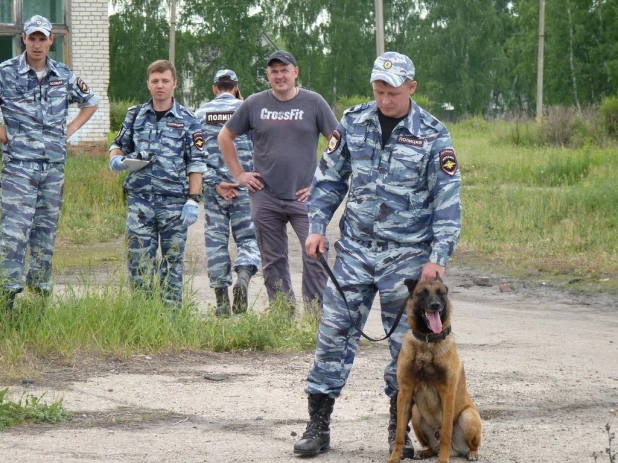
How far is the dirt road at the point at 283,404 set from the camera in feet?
17.6

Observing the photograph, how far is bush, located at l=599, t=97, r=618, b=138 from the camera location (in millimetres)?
27862

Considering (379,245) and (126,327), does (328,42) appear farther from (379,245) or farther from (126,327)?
(379,245)

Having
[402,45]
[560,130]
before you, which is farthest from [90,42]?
[402,45]

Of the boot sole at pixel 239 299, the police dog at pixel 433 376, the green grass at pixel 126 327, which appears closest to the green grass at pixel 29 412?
the green grass at pixel 126 327

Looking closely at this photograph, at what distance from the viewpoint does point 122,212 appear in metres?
16.0

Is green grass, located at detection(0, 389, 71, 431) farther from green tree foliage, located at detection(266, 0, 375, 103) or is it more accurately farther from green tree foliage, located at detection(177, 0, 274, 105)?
green tree foliage, located at detection(266, 0, 375, 103)

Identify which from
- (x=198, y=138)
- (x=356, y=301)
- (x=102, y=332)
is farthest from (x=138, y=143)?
(x=356, y=301)

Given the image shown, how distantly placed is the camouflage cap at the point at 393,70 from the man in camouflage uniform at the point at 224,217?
13.1 feet

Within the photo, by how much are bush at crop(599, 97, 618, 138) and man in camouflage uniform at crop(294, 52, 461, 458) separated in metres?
23.6

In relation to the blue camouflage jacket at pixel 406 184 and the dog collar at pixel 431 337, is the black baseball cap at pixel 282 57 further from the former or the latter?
the dog collar at pixel 431 337

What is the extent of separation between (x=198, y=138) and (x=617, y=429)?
3.82 meters

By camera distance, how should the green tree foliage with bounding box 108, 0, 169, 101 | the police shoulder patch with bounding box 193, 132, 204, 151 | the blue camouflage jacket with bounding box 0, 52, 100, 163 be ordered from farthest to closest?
the green tree foliage with bounding box 108, 0, 169, 101 → the police shoulder patch with bounding box 193, 132, 204, 151 → the blue camouflage jacket with bounding box 0, 52, 100, 163

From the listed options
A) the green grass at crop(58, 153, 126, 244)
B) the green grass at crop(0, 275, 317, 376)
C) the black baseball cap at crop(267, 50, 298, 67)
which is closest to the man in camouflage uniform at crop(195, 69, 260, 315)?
the green grass at crop(0, 275, 317, 376)

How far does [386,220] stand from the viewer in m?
5.24
